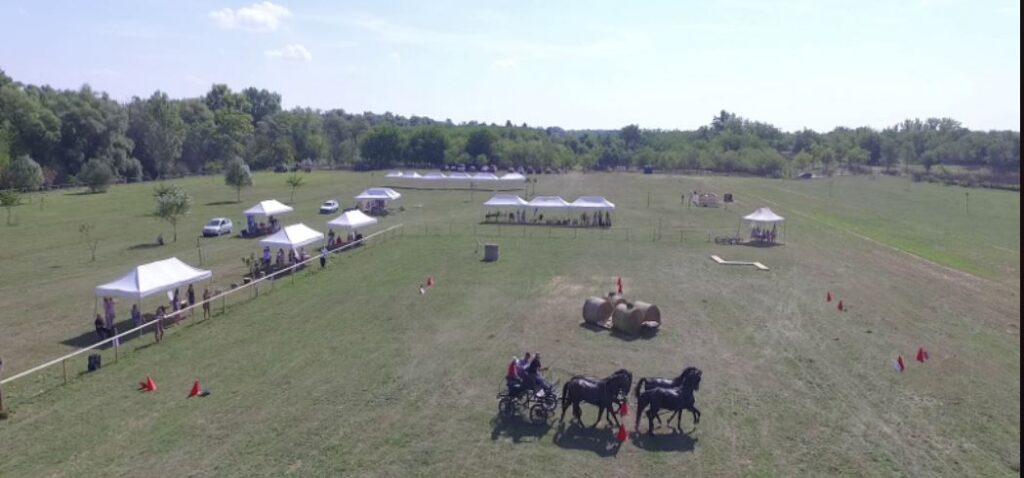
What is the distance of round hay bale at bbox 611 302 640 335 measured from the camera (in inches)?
850

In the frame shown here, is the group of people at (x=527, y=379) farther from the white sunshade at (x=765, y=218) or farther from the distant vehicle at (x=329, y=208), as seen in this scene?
the distant vehicle at (x=329, y=208)

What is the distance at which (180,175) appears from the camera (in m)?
98.5

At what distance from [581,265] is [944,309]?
14821 millimetres

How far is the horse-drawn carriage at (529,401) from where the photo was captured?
1519cm

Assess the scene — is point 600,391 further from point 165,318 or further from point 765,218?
point 765,218

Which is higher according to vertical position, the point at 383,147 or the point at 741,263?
the point at 383,147

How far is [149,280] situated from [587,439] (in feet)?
54.3

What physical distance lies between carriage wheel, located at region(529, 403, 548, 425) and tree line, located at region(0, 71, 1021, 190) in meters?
68.1

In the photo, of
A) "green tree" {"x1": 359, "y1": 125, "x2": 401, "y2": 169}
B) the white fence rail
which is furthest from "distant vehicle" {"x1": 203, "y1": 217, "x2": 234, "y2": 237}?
"green tree" {"x1": 359, "y1": 125, "x2": 401, "y2": 169}

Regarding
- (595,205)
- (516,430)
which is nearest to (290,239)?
(516,430)

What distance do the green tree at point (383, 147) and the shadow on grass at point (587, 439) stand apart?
399 ft

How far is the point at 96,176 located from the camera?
71875 millimetres

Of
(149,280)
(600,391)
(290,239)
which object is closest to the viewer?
(600,391)

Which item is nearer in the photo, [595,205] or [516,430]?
[516,430]
